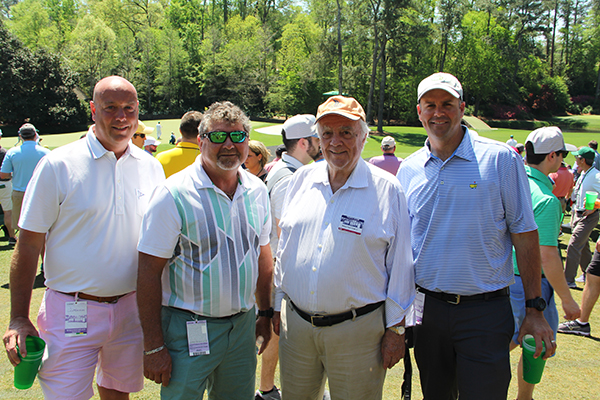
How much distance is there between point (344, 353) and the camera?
253 cm

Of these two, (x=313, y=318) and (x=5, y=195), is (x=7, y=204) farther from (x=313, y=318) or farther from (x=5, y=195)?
(x=313, y=318)

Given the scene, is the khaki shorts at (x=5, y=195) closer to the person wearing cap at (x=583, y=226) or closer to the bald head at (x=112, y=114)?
the bald head at (x=112, y=114)

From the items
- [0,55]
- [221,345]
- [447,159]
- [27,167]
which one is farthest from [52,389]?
[0,55]

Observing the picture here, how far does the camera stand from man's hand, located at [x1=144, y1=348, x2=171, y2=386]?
2.36 m

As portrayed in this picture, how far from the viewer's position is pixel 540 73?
57.4 metres

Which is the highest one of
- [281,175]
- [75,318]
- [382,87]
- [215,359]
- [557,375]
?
[382,87]

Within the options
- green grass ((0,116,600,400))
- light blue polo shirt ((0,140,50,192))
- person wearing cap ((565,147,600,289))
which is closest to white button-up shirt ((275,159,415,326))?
green grass ((0,116,600,400))

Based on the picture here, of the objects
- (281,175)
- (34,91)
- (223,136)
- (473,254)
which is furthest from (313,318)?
(34,91)

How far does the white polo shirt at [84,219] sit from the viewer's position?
245 centimetres

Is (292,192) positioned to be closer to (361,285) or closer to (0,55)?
(361,285)

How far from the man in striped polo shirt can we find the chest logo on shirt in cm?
57

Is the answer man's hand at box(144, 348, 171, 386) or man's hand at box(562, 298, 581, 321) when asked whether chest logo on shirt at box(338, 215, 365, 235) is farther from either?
man's hand at box(562, 298, 581, 321)

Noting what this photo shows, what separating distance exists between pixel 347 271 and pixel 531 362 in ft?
4.43

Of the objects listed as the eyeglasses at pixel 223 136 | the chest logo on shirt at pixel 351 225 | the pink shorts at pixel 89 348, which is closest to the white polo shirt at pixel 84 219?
the pink shorts at pixel 89 348
